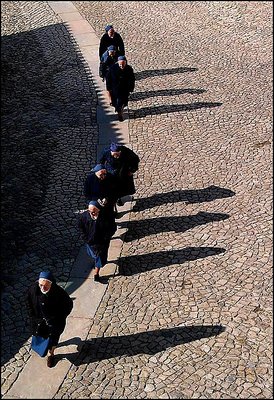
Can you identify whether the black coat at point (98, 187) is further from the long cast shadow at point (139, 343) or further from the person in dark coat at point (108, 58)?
the person in dark coat at point (108, 58)

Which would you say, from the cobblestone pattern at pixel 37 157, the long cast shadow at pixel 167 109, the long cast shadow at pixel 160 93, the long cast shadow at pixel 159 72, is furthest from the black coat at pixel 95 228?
the long cast shadow at pixel 159 72

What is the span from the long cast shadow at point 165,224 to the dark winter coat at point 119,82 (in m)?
3.57

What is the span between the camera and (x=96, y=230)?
9.13 m

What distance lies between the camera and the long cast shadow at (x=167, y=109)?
14.2 metres

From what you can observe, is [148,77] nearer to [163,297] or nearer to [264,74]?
[264,74]

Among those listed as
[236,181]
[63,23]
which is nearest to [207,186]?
[236,181]

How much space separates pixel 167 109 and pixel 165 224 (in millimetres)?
4233

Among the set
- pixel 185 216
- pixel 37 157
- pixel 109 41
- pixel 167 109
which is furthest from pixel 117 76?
pixel 185 216

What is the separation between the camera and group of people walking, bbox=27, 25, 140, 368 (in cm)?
794

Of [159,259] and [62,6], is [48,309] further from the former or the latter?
[62,6]

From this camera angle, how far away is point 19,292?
936 centimetres

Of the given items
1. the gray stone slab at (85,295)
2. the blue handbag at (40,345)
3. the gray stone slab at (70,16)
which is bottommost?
the gray stone slab at (70,16)

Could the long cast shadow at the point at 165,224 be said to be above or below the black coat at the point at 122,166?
below

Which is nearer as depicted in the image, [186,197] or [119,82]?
[186,197]
